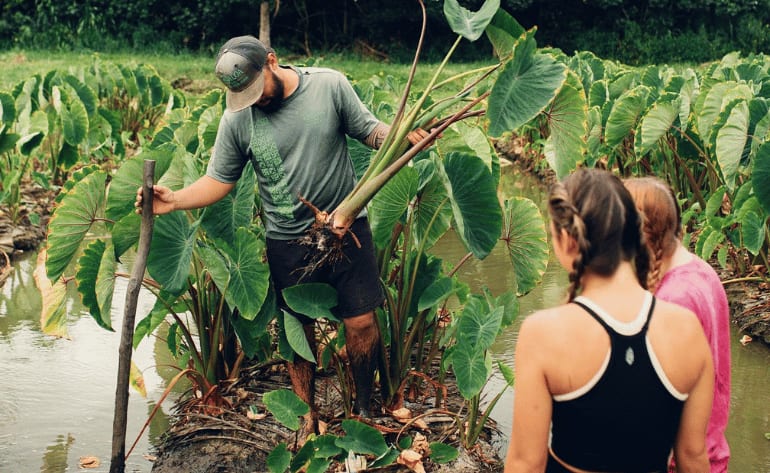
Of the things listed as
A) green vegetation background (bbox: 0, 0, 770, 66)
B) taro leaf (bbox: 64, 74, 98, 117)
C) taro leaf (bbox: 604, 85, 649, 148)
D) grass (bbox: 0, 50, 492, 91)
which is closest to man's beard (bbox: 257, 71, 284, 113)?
taro leaf (bbox: 604, 85, 649, 148)

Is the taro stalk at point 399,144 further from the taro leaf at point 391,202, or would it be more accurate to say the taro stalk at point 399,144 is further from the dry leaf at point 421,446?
the dry leaf at point 421,446

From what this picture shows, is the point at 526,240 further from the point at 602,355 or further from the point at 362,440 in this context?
the point at 602,355

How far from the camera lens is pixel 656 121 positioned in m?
4.75

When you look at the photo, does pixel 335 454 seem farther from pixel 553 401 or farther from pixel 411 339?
pixel 553 401

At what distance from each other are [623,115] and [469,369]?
2.90 m

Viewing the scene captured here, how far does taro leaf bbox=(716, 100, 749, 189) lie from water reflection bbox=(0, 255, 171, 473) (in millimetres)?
2558

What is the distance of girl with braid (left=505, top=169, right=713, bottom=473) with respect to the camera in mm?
1391

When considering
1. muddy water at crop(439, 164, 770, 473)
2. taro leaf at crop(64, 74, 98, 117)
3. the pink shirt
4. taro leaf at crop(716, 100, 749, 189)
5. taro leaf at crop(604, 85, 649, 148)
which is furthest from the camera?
taro leaf at crop(64, 74, 98, 117)

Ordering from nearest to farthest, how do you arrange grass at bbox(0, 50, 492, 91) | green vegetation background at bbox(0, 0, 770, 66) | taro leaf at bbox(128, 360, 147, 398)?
1. taro leaf at bbox(128, 360, 147, 398)
2. grass at bbox(0, 50, 492, 91)
3. green vegetation background at bbox(0, 0, 770, 66)

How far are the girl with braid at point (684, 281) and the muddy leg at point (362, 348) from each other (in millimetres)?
1269

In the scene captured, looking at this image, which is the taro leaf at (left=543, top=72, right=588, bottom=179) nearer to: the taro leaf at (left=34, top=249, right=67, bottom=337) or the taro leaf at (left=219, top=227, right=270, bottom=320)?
the taro leaf at (left=219, top=227, right=270, bottom=320)

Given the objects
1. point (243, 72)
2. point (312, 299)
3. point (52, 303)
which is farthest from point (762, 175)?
point (52, 303)

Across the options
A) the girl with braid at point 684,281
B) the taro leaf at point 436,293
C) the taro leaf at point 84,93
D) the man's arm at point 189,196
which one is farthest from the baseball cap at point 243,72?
the taro leaf at point 84,93

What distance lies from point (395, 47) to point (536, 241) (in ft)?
58.8
